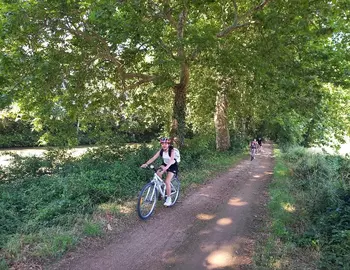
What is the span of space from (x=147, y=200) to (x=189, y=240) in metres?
1.67

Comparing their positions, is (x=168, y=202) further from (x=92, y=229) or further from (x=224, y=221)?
(x=92, y=229)

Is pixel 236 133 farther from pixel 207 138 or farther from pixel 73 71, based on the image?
pixel 73 71

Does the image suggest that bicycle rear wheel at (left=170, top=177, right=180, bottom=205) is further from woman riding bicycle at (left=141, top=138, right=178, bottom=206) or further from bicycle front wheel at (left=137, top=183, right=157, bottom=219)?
bicycle front wheel at (left=137, top=183, right=157, bottom=219)

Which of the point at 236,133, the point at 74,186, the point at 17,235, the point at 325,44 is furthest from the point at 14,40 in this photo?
the point at 236,133

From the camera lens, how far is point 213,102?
19266 millimetres

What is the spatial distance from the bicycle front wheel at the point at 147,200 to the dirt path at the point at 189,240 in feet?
0.64

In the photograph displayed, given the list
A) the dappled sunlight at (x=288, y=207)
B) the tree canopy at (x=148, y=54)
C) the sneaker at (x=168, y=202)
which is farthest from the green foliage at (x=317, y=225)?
the tree canopy at (x=148, y=54)

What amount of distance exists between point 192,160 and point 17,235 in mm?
9843

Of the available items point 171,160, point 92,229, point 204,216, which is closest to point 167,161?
point 171,160

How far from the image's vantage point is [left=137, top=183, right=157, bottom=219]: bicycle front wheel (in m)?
6.87

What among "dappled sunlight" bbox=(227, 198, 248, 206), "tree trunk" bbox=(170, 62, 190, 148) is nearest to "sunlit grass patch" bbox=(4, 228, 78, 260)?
"dappled sunlight" bbox=(227, 198, 248, 206)

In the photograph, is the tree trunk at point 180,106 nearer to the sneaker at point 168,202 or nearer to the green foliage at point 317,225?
the green foliage at point 317,225

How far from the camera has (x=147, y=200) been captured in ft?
23.2

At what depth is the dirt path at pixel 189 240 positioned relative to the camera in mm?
4941
